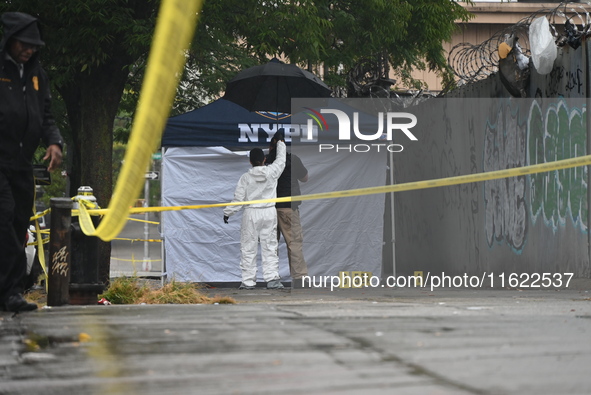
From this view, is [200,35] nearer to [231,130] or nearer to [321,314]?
[231,130]

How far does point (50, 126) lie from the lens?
6.77 m

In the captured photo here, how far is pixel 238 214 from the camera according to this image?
14195mm

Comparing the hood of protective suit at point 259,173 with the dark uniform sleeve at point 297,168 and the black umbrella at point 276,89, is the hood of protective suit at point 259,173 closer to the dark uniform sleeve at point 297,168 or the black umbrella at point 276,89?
the dark uniform sleeve at point 297,168

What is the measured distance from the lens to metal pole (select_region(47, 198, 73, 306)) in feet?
24.8

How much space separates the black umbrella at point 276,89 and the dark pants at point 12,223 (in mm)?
7641

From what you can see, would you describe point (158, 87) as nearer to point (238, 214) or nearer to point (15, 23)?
point (15, 23)

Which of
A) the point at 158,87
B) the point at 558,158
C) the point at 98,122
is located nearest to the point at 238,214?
the point at 98,122

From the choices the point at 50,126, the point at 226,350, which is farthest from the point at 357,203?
the point at 226,350

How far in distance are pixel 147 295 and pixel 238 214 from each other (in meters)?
4.84

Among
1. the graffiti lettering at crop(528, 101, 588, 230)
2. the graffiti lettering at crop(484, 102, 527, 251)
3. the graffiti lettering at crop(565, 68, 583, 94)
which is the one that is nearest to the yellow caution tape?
the graffiti lettering at crop(528, 101, 588, 230)

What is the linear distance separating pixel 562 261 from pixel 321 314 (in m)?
5.81

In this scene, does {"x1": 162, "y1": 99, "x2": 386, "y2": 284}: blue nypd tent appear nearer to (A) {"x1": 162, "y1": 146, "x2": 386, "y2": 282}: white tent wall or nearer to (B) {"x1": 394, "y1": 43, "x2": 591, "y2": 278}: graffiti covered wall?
(A) {"x1": 162, "y1": 146, "x2": 386, "y2": 282}: white tent wall

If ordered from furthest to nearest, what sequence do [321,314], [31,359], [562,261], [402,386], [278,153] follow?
[278,153], [562,261], [321,314], [31,359], [402,386]

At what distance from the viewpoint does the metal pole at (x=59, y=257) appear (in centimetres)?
757
